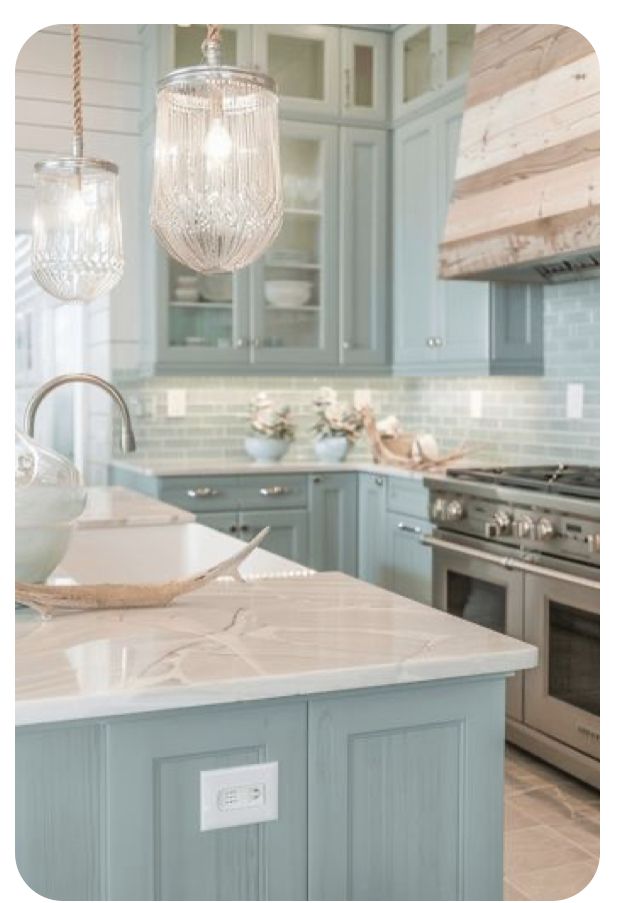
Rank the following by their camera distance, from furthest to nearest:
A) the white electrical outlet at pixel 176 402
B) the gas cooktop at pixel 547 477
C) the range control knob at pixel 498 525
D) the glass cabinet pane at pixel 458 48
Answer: the white electrical outlet at pixel 176 402 → the glass cabinet pane at pixel 458 48 → the range control knob at pixel 498 525 → the gas cooktop at pixel 547 477

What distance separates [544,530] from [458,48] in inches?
92.8

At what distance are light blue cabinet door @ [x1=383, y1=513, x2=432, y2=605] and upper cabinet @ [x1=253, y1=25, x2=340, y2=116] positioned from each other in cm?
202

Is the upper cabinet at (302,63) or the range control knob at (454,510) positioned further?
the upper cabinet at (302,63)

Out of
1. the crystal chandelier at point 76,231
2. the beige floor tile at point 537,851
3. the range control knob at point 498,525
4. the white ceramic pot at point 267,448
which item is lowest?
the beige floor tile at point 537,851

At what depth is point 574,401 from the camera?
4398 millimetres

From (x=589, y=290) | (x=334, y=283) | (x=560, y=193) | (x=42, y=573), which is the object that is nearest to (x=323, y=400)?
(x=334, y=283)

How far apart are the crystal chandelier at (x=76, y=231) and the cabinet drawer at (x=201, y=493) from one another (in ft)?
6.94

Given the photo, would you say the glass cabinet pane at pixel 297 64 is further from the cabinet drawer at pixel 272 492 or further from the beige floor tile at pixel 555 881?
the beige floor tile at pixel 555 881

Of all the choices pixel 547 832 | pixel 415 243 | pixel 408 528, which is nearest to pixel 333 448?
pixel 408 528

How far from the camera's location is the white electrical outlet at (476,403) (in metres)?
5.11

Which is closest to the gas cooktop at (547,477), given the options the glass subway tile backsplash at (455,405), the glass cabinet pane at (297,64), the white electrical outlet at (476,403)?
the glass subway tile backsplash at (455,405)

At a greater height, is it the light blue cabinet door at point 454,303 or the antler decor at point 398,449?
the light blue cabinet door at point 454,303
